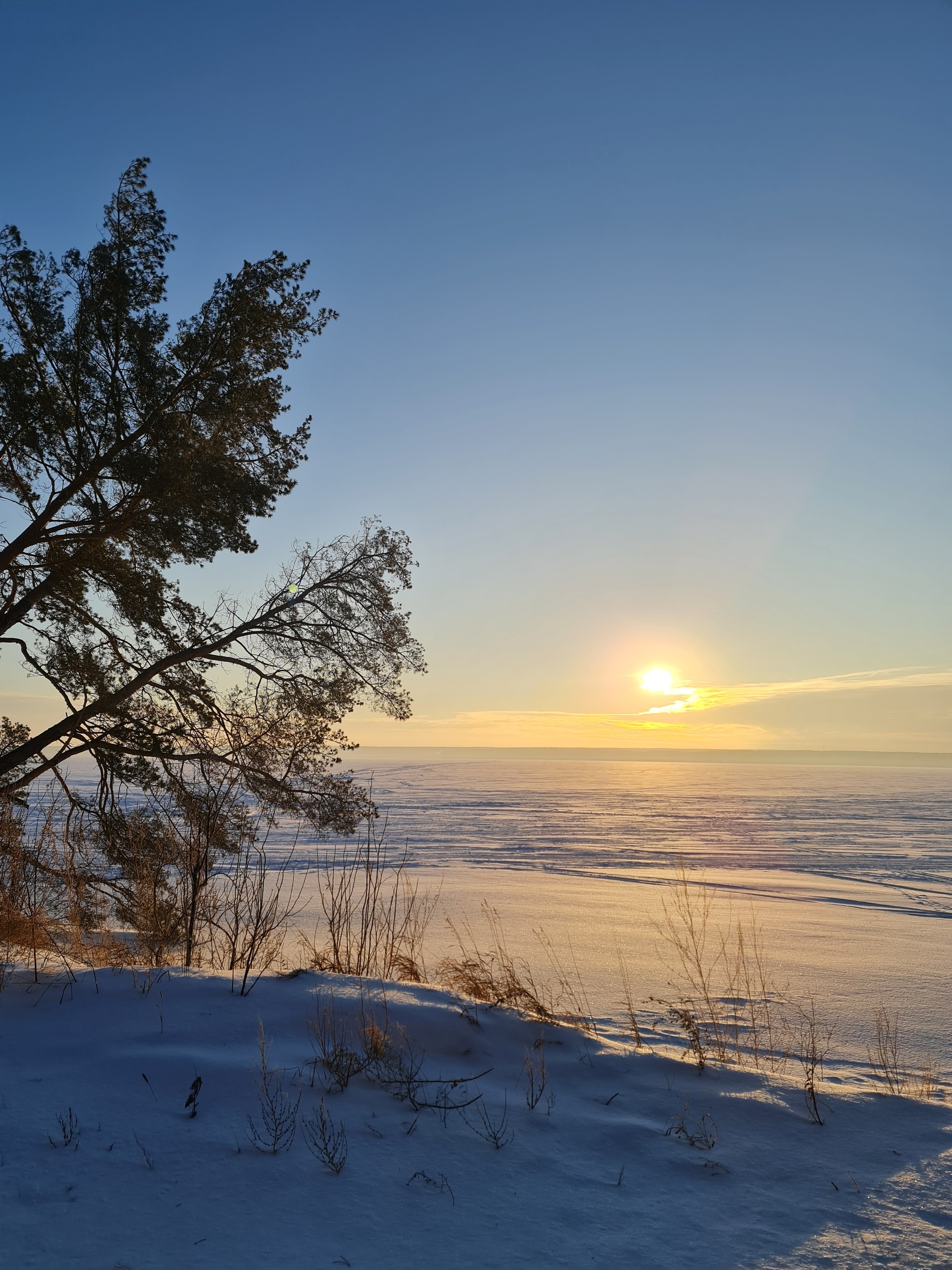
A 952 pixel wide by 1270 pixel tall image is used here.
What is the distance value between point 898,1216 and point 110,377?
964 cm

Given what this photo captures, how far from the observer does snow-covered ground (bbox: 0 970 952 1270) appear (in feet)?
7.97

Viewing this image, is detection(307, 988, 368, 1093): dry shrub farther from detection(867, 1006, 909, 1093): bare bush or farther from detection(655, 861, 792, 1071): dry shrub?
detection(867, 1006, 909, 1093): bare bush

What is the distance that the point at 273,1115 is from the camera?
9.87ft

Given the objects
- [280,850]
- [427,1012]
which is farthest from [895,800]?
[427,1012]

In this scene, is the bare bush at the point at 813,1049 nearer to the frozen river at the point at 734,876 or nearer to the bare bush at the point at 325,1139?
the frozen river at the point at 734,876

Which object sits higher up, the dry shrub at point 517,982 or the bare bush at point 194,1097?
the bare bush at point 194,1097

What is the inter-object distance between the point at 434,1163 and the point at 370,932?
170 inches

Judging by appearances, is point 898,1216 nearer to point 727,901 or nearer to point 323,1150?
point 323,1150

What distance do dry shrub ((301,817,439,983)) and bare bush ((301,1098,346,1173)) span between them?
4.83ft

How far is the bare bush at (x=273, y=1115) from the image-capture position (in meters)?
2.93

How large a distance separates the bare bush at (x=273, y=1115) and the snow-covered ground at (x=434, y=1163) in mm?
43

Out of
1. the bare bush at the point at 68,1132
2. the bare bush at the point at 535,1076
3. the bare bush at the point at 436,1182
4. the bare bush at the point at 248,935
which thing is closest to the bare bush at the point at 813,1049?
the bare bush at the point at 535,1076

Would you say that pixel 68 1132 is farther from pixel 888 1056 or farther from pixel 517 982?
pixel 888 1056

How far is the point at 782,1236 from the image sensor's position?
2.59 m
